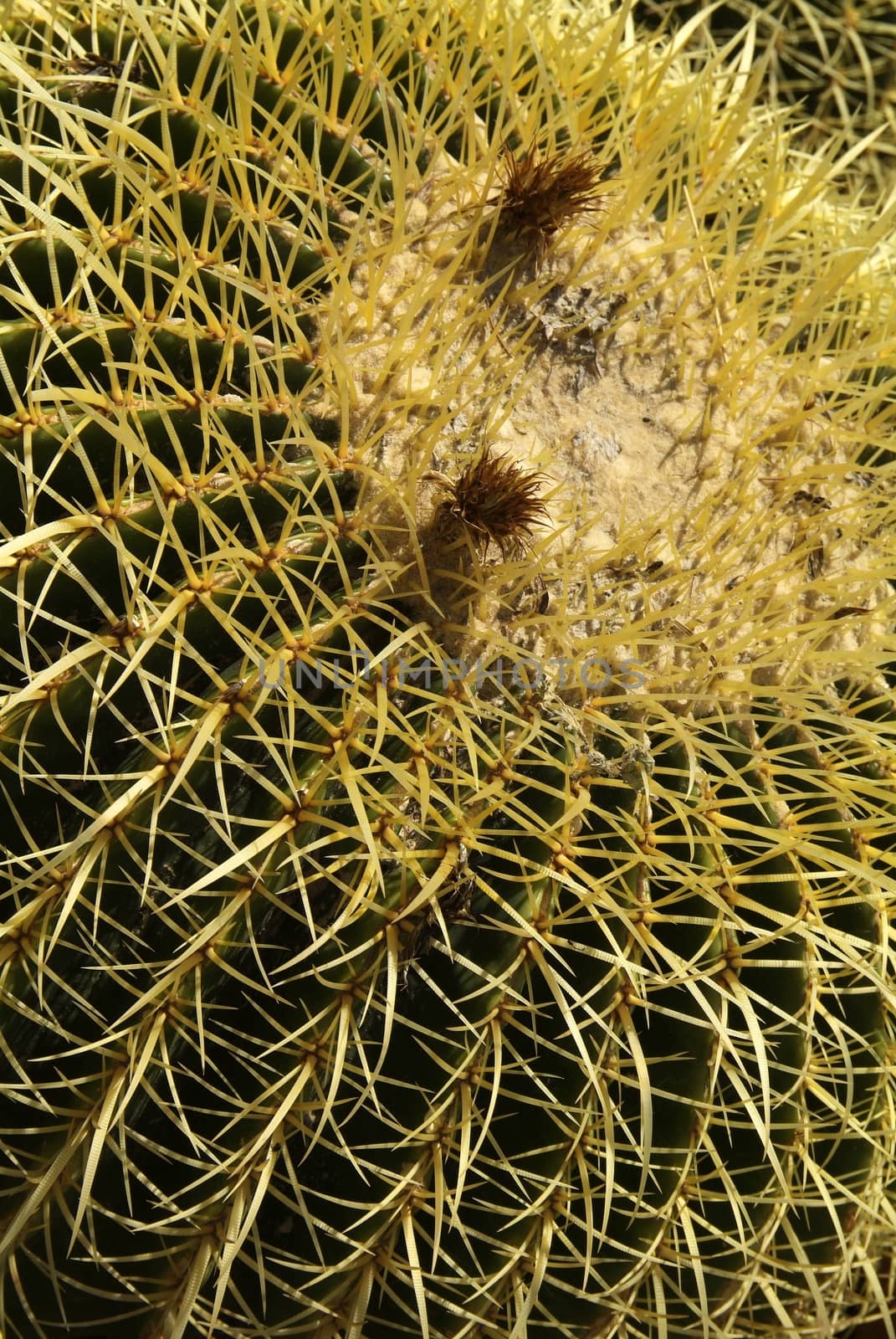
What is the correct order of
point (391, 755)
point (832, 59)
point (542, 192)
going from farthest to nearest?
1. point (832, 59)
2. point (542, 192)
3. point (391, 755)

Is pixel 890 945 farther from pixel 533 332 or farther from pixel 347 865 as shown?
pixel 533 332

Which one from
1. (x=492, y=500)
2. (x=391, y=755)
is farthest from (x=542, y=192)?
(x=391, y=755)

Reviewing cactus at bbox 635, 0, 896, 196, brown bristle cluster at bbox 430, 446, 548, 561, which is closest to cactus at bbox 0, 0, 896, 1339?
brown bristle cluster at bbox 430, 446, 548, 561

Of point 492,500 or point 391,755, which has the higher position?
point 492,500

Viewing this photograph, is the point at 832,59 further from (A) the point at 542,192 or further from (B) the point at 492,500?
(B) the point at 492,500

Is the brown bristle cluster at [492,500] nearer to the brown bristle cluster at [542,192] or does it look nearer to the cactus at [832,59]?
the brown bristle cluster at [542,192]

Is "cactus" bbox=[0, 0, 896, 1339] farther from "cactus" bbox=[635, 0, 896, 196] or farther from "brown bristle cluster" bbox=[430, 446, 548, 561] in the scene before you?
"cactus" bbox=[635, 0, 896, 196]

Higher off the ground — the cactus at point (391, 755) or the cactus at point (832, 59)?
the cactus at point (832, 59)

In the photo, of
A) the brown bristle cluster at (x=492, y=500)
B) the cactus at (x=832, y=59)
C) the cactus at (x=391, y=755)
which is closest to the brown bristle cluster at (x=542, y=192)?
the cactus at (x=391, y=755)
